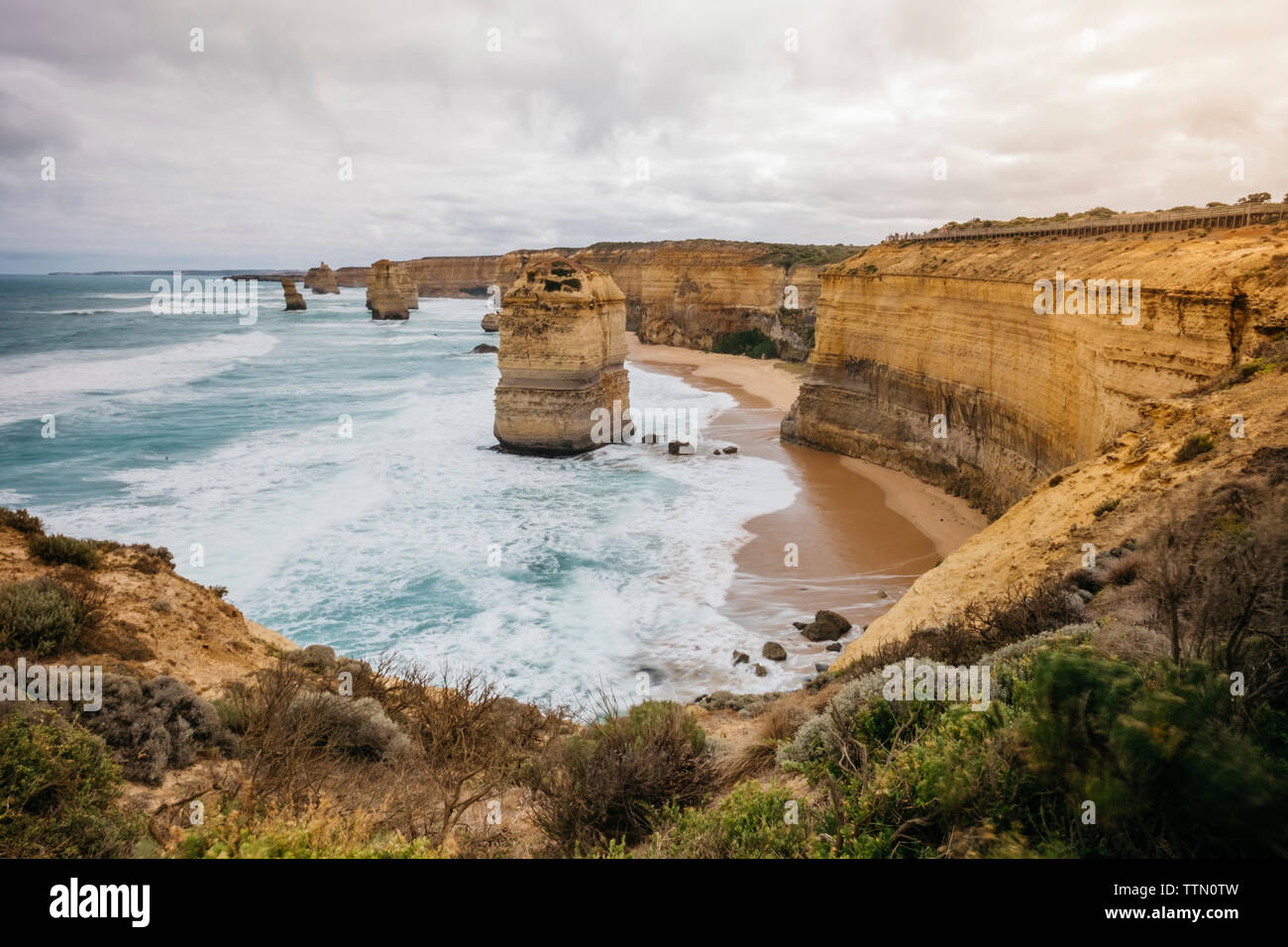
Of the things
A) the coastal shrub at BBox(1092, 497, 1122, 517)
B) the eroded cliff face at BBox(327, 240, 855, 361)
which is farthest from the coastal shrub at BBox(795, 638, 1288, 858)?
the eroded cliff face at BBox(327, 240, 855, 361)

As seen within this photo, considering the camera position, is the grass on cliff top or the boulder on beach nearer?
the boulder on beach

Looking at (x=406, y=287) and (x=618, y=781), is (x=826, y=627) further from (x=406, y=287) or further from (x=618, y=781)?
(x=406, y=287)

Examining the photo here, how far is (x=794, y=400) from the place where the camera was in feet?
120

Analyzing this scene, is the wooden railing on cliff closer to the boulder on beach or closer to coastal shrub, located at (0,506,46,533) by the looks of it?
the boulder on beach

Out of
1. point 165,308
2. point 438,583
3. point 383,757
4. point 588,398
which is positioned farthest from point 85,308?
point 383,757

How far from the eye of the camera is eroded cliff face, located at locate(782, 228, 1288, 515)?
36.3ft

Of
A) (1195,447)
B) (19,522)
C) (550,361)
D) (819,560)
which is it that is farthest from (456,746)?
(550,361)

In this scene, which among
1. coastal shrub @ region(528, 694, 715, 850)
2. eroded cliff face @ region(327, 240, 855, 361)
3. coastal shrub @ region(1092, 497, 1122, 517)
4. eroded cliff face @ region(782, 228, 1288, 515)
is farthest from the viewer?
eroded cliff face @ region(327, 240, 855, 361)

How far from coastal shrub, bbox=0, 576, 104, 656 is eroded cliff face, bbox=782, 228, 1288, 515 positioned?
1442 centimetres

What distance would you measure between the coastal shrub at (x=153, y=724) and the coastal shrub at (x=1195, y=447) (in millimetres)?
10654

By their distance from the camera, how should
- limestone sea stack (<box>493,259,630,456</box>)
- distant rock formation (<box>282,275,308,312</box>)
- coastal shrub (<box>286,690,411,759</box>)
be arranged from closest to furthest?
coastal shrub (<box>286,690,411,759</box>)
limestone sea stack (<box>493,259,630,456</box>)
distant rock formation (<box>282,275,308,312</box>)

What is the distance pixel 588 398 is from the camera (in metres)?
25.6

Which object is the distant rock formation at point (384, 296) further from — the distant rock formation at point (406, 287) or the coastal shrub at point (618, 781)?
the coastal shrub at point (618, 781)
